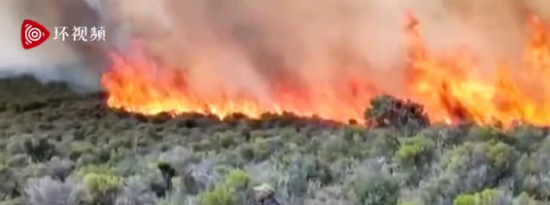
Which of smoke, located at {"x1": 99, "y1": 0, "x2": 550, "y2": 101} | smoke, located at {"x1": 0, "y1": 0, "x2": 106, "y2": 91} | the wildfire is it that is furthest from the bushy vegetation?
smoke, located at {"x1": 0, "y1": 0, "x2": 106, "y2": 91}

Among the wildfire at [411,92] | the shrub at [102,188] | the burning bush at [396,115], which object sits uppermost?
the wildfire at [411,92]

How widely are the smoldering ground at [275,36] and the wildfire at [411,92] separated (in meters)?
0.14

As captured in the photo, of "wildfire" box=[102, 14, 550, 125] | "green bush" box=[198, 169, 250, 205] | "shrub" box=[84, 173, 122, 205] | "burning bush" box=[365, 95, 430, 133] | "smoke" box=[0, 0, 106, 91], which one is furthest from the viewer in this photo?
"smoke" box=[0, 0, 106, 91]

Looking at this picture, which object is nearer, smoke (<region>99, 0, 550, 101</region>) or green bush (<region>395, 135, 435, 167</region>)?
green bush (<region>395, 135, 435, 167</region>)

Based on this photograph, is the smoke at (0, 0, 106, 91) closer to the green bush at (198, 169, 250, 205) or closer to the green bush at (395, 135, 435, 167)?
the green bush at (395, 135, 435, 167)

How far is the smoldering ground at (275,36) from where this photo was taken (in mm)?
10219

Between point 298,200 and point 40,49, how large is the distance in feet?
30.0

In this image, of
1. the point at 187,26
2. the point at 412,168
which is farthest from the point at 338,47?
the point at 412,168

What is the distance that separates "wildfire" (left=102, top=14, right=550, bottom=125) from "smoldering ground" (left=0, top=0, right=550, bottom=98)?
14cm

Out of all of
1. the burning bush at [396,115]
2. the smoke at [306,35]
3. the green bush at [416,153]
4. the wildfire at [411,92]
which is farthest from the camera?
the smoke at [306,35]

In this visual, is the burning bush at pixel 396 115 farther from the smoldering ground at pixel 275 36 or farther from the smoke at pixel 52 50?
the smoke at pixel 52 50

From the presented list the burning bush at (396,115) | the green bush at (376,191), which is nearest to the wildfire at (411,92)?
the burning bush at (396,115)

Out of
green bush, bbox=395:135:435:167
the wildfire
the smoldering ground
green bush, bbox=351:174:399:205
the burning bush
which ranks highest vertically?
the smoldering ground

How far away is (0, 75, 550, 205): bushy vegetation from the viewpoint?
428cm
